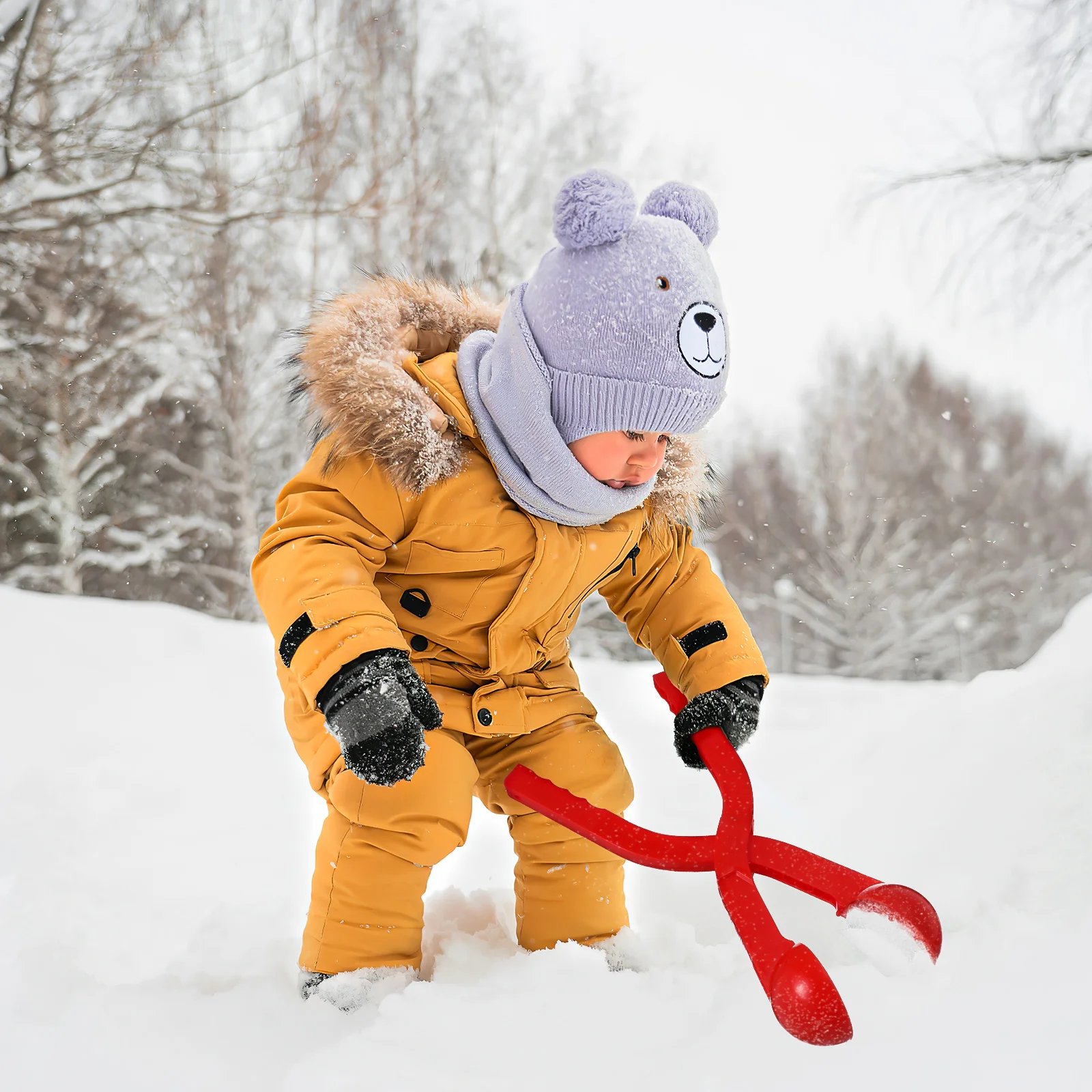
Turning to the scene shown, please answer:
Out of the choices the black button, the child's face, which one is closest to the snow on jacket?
the black button

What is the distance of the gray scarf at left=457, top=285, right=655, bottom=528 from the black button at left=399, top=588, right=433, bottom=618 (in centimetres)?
23

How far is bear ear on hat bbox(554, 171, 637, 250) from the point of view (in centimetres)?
142

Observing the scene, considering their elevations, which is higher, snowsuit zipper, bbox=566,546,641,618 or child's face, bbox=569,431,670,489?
child's face, bbox=569,431,670,489

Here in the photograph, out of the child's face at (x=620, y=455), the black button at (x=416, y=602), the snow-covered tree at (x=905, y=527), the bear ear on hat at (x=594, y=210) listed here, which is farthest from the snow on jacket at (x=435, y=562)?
the snow-covered tree at (x=905, y=527)

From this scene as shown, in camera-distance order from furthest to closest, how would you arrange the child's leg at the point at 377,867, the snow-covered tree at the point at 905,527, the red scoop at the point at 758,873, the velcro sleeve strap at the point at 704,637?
1. the snow-covered tree at the point at 905,527
2. the velcro sleeve strap at the point at 704,637
3. the child's leg at the point at 377,867
4. the red scoop at the point at 758,873

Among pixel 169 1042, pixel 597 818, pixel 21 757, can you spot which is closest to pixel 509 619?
pixel 597 818

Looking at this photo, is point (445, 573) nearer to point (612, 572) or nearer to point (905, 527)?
point (612, 572)

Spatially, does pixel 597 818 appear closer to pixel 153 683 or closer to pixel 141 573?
pixel 153 683

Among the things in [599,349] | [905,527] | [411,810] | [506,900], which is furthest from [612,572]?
[905,527]

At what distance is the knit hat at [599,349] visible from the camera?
4.66 ft

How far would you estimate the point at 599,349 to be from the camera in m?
1.43

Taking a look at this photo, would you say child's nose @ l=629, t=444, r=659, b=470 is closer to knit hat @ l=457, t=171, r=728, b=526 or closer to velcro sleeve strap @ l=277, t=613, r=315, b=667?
knit hat @ l=457, t=171, r=728, b=526

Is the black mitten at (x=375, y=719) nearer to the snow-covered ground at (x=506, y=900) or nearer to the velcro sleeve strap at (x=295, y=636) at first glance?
the velcro sleeve strap at (x=295, y=636)

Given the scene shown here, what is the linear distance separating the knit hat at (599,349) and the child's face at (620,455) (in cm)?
2
